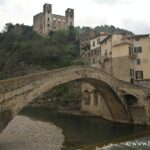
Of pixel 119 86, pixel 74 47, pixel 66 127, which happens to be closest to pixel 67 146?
pixel 66 127

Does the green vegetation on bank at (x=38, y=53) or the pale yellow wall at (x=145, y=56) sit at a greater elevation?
the green vegetation on bank at (x=38, y=53)

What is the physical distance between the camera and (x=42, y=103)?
74.4 metres

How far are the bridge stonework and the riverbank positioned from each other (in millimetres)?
2393

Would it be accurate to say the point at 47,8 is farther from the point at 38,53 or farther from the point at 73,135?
the point at 73,135

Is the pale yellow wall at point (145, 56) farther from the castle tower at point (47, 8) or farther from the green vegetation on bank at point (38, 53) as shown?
the castle tower at point (47, 8)

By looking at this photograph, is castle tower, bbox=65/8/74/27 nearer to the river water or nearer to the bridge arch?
the bridge arch

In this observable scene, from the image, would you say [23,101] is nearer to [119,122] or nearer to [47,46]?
[119,122]

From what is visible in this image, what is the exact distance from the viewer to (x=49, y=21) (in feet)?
363

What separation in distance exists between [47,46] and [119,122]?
5177 centimetres

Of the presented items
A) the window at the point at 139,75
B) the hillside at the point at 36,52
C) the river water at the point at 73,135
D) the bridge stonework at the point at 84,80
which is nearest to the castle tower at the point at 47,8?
the hillside at the point at 36,52

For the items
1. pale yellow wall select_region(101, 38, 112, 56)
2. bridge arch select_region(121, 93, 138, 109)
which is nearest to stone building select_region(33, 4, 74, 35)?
pale yellow wall select_region(101, 38, 112, 56)

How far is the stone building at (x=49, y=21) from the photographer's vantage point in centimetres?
11025

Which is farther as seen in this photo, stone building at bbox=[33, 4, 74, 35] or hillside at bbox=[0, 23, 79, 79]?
stone building at bbox=[33, 4, 74, 35]

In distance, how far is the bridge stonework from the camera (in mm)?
29317
